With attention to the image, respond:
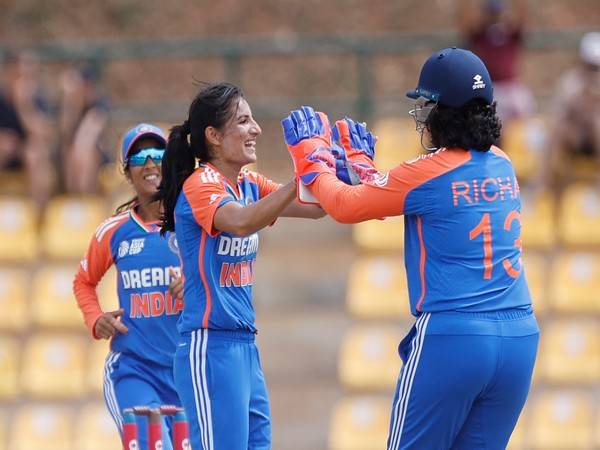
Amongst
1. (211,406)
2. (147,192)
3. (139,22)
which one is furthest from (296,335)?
(139,22)

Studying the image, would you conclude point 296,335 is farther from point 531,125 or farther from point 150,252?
point 150,252

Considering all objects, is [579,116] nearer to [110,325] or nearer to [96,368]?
[96,368]

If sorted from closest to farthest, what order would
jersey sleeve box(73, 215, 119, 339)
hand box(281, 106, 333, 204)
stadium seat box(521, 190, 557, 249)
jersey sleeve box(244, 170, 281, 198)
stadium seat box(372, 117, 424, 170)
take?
hand box(281, 106, 333, 204), jersey sleeve box(244, 170, 281, 198), jersey sleeve box(73, 215, 119, 339), stadium seat box(521, 190, 557, 249), stadium seat box(372, 117, 424, 170)

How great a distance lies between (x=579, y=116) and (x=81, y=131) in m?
4.17

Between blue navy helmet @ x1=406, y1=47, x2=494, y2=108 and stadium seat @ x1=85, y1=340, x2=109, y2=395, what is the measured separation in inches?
249

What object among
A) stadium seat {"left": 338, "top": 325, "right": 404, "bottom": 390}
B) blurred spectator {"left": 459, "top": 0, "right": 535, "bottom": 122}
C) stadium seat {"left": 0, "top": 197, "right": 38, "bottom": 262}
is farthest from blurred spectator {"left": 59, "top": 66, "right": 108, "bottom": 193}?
blurred spectator {"left": 459, "top": 0, "right": 535, "bottom": 122}

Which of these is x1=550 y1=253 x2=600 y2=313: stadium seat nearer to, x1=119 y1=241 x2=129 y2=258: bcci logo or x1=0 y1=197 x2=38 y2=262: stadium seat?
x1=0 y1=197 x2=38 y2=262: stadium seat

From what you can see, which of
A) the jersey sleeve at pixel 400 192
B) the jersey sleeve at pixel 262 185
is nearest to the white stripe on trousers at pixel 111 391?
the jersey sleeve at pixel 262 185

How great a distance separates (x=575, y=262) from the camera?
1052 centimetres

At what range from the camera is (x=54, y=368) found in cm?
1060

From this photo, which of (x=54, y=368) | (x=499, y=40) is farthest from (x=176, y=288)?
(x=499, y=40)

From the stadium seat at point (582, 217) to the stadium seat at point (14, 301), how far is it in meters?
4.64

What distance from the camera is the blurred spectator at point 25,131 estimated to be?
1097 centimetres

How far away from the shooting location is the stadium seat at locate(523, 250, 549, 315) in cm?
1040
